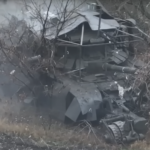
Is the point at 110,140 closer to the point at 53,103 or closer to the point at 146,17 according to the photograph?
the point at 53,103

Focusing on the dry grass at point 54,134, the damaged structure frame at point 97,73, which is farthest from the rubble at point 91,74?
the dry grass at point 54,134

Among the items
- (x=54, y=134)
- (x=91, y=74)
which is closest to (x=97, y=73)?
(x=91, y=74)

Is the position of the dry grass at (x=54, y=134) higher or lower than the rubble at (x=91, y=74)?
lower

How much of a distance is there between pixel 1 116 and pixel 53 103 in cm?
122

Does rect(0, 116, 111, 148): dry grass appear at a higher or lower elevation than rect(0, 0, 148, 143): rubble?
lower

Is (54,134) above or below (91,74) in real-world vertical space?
below

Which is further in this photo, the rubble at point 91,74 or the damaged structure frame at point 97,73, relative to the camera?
the rubble at point 91,74

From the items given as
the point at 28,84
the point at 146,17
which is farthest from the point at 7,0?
the point at 28,84

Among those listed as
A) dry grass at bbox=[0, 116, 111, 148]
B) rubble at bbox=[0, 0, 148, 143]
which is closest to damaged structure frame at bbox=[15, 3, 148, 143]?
rubble at bbox=[0, 0, 148, 143]

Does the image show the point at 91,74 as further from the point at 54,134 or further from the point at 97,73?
the point at 54,134

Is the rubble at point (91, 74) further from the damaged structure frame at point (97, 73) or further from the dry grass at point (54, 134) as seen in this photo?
the dry grass at point (54, 134)

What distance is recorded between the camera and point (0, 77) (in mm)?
10711

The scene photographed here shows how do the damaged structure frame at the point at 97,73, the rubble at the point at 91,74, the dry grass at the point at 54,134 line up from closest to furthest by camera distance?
the dry grass at the point at 54,134 → the damaged structure frame at the point at 97,73 → the rubble at the point at 91,74

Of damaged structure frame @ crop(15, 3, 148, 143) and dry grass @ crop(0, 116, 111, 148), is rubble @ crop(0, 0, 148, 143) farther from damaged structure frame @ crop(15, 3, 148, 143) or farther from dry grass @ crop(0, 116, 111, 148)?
dry grass @ crop(0, 116, 111, 148)
